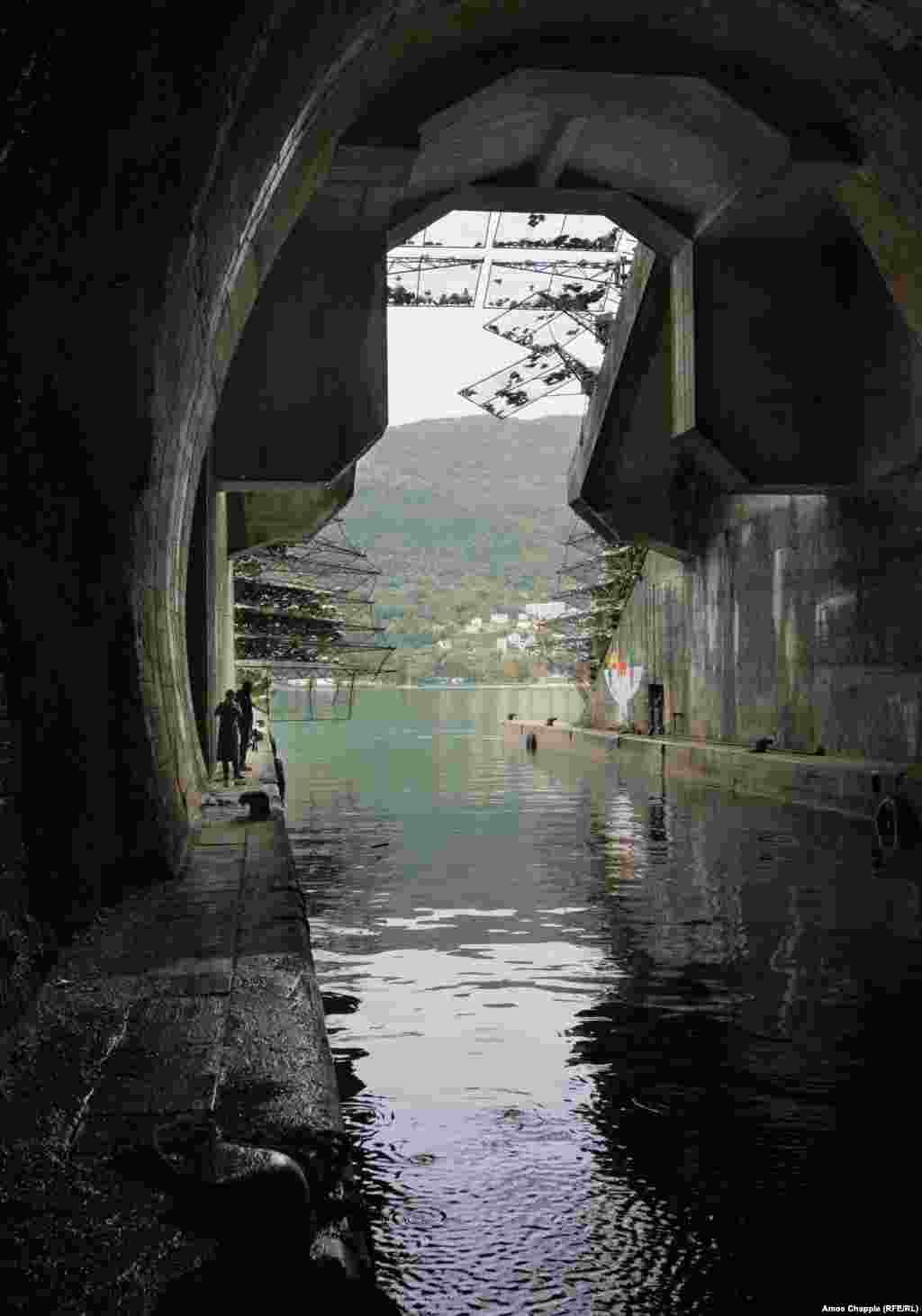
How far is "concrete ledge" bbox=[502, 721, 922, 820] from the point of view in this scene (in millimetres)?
18811

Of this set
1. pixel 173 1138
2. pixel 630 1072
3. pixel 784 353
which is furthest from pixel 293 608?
pixel 173 1138

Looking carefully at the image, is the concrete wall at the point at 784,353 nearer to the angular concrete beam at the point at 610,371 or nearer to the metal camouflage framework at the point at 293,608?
the angular concrete beam at the point at 610,371

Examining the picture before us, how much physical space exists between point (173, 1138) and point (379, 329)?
17627 mm

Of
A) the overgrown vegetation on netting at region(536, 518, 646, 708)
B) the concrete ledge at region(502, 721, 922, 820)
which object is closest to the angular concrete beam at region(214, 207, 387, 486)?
the concrete ledge at region(502, 721, 922, 820)

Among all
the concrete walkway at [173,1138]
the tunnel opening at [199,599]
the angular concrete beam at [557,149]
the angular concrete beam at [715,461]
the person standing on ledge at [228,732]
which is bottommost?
the concrete walkway at [173,1138]

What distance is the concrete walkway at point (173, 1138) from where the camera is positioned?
3.05 meters

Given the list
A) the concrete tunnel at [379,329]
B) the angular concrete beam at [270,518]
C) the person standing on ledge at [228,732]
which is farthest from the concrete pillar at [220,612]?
the person standing on ledge at [228,732]

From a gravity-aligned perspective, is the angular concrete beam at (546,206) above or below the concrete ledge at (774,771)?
above

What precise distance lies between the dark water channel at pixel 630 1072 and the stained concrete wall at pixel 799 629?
5.28 meters

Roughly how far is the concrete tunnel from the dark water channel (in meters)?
1.82

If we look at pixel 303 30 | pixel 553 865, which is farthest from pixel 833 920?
pixel 303 30

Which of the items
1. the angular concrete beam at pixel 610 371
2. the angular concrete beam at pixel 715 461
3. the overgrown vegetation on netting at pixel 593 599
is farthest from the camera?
the overgrown vegetation on netting at pixel 593 599

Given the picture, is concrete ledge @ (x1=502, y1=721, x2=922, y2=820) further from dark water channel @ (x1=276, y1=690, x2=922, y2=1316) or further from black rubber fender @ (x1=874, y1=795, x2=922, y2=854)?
dark water channel @ (x1=276, y1=690, x2=922, y2=1316)

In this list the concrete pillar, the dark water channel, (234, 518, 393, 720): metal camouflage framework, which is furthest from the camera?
(234, 518, 393, 720): metal camouflage framework
